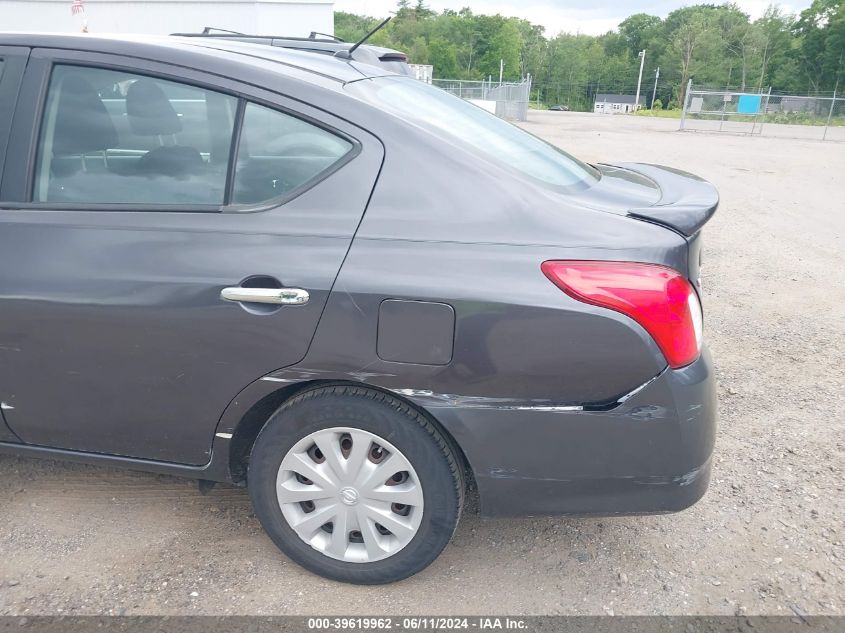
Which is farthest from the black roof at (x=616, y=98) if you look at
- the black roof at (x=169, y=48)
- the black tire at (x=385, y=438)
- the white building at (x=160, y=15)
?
the black tire at (x=385, y=438)

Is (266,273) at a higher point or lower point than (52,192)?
lower

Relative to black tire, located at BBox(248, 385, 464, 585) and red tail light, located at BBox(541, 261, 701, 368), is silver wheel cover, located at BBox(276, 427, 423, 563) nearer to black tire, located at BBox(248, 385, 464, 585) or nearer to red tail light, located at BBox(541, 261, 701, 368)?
black tire, located at BBox(248, 385, 464, 585)

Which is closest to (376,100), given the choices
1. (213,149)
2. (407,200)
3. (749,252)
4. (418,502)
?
(407,200)

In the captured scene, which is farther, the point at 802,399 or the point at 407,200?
the point at 802,399

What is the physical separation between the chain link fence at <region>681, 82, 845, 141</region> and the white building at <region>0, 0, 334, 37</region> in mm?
15946

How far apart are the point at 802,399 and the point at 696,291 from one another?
2.19 metres

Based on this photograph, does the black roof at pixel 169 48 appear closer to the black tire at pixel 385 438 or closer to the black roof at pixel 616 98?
the black tire at pixel 385 438

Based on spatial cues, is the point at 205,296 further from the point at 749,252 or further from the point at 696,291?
the point at 749,252

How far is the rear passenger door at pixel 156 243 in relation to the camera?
2.19 m

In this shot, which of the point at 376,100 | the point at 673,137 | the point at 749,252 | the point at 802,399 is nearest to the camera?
the point at 376,100

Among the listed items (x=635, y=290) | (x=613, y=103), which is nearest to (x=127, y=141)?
(x=635, y=290)

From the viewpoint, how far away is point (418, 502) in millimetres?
2283

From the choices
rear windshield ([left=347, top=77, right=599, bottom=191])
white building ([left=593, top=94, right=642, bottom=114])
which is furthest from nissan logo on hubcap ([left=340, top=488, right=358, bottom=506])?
white building ([left=593, top=94, right=642, bottom=114])

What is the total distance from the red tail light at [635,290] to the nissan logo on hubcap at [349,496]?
97cm
